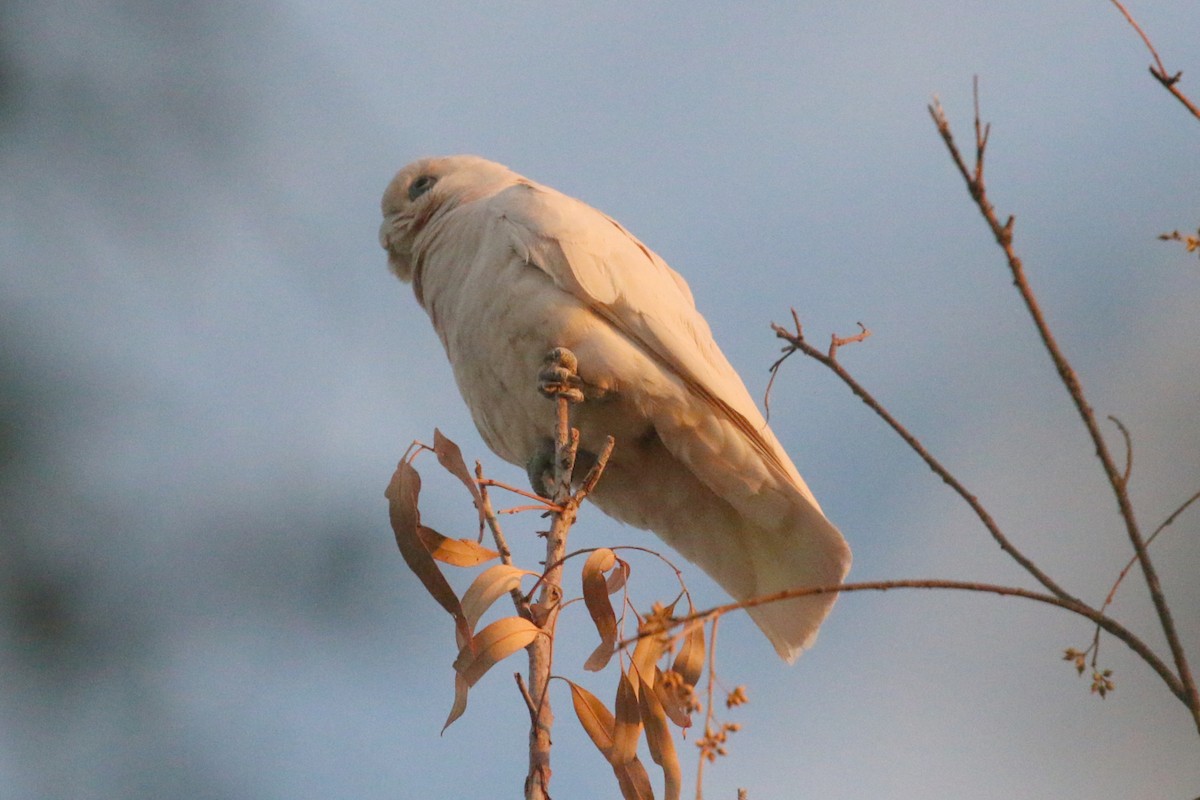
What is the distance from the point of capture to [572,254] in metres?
3.29

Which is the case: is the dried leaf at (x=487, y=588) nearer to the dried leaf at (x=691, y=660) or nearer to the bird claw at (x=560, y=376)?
the dried leaf at (x=691, y=660)

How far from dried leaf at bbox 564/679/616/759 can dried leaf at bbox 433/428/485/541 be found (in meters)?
0.39

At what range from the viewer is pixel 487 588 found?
2205mm

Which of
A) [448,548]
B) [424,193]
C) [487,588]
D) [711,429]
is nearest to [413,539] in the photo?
[448,548]

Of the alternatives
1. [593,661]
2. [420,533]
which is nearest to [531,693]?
[593,661]

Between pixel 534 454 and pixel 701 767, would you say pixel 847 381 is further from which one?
pixel 534 454

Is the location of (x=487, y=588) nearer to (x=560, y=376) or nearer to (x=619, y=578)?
(x=619, y=578)

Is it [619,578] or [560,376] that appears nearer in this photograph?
[619,578]

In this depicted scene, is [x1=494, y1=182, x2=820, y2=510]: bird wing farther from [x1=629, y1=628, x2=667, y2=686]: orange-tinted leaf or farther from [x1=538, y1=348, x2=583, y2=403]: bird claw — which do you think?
[x1=629, y1=628, x2=667, y2=686]: orange-tinted leaf

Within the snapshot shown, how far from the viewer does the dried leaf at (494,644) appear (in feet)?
6.90

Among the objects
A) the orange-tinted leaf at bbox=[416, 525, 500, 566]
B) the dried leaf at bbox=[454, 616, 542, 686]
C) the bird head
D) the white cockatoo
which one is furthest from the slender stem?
the bird head

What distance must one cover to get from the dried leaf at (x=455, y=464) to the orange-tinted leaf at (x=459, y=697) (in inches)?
13.5

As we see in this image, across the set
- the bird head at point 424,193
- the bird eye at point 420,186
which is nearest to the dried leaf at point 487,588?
Answer: the bird head at point 424,193

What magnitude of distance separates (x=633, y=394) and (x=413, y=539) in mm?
Answer: 1015
